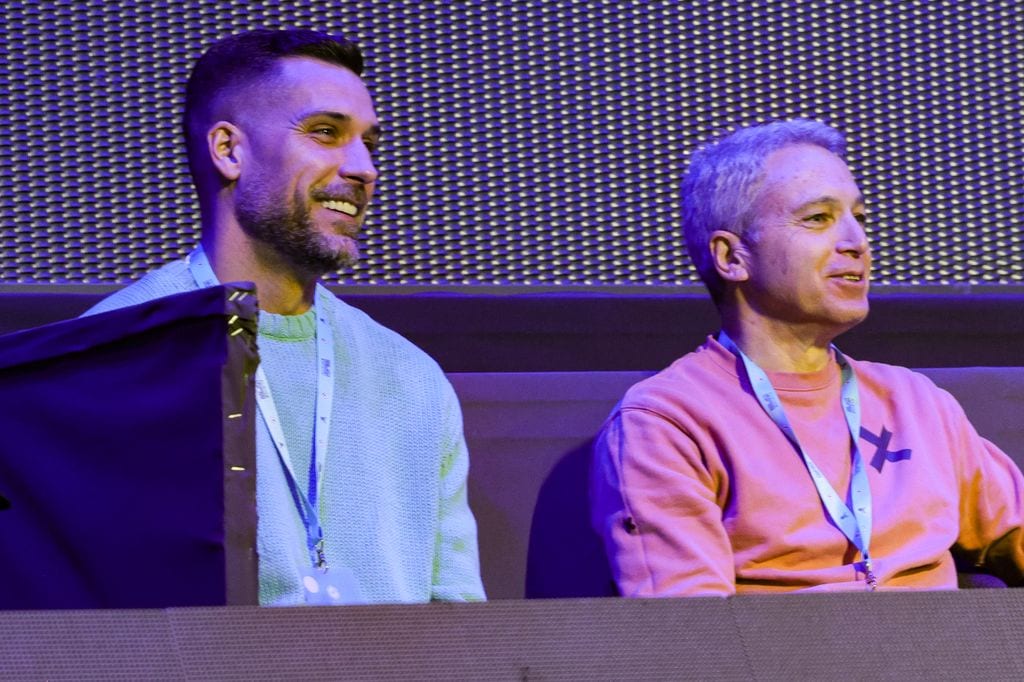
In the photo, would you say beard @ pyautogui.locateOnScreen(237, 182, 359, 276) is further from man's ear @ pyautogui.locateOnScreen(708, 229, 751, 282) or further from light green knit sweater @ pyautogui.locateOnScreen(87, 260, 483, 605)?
man's ear @ pyautogui.locateOnScreen(708, 229, 751, 282)

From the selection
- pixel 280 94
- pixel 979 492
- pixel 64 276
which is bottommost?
pixel 979 492

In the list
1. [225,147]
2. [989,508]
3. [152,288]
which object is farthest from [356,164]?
[989,508]

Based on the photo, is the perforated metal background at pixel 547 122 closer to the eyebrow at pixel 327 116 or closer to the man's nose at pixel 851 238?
the eyebrow at pixel 327 116

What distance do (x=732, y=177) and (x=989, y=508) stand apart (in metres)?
0.49

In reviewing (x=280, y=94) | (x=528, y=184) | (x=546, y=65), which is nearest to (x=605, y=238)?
(x=528, y=184)

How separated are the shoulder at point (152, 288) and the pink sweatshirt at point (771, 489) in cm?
50

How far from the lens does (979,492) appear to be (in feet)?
5.26

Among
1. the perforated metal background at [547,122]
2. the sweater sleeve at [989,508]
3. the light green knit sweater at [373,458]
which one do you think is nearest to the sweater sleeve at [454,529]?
the light green knit sweater at [373,458]

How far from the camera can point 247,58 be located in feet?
5.33

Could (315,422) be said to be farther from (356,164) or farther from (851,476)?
(851,476)

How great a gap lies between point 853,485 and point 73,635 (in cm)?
96

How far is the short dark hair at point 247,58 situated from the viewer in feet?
5.34

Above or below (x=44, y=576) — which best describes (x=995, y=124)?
above

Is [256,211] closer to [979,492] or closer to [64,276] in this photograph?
[64,276]
